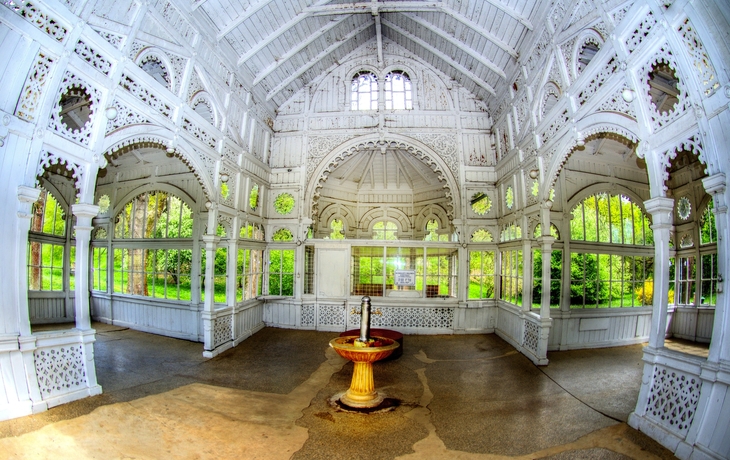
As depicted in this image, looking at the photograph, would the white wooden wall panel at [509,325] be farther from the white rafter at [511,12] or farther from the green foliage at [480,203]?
the white rafter at [511,12]

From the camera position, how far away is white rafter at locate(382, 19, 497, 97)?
31.9ft

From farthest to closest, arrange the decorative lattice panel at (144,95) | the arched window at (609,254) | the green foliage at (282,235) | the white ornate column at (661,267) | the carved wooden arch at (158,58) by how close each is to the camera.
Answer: the green foliage at (282,235) < the arched window at (609,254) < the carved wooden arch at (158,58) < the decorative lattice panel at (144,95) < the white ornate column at (661,267)

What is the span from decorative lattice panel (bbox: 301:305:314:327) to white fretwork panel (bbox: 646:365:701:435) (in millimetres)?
7951

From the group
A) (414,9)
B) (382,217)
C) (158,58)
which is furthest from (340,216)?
(158,58)

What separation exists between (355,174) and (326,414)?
10482 mm

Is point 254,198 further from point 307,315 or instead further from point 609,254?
point 609,254

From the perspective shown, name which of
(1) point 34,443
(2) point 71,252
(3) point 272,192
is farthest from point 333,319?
(2) point 71,252

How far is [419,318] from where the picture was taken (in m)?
10.4

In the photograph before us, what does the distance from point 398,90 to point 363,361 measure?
28.2ft

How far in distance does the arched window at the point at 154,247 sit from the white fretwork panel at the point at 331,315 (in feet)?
11.8

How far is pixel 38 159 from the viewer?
429 centimetres

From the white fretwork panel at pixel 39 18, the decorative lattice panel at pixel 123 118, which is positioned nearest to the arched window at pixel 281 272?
the decorative lattice panel at pixel 123 118

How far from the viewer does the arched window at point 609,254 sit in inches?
362

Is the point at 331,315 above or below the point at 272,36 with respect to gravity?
below
